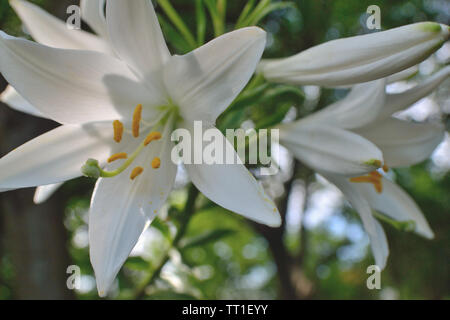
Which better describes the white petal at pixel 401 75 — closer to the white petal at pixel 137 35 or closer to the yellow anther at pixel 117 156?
the white petal at pixel 137 35

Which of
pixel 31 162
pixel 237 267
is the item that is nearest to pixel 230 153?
pixel 31 162

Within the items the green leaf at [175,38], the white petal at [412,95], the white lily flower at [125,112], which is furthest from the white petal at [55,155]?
the white petal at [412,95]

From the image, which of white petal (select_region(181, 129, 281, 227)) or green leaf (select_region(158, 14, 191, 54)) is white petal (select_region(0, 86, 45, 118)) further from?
white petal (select_region(181, 129, 281, 227))

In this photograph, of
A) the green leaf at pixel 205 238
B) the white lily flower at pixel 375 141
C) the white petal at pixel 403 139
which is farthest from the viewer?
the green leaf at pixel 205 238

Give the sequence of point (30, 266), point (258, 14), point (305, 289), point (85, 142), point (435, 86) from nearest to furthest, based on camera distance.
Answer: point (85, 142), point (435, 86), point (258, 14), point (30, 266), point (305, 289)

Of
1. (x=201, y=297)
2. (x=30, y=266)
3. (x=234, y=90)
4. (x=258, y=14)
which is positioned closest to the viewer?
(x=234, y=90)
